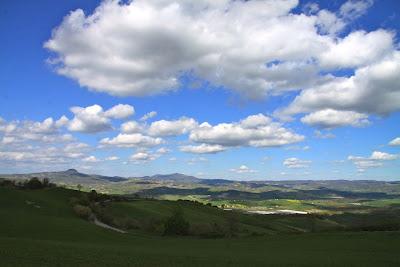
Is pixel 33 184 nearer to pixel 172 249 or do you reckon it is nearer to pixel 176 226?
pixel 176 226

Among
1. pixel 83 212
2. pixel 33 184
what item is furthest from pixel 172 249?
pixel 33 184

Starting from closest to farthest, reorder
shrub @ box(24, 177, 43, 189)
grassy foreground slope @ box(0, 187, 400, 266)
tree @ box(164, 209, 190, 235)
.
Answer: grassy foreground slope @ box(0, 187, 400, 266), tree @ box(164, 209, 190, 235), shrub @ box(24, 177, 43, 189)

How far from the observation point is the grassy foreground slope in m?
45.7

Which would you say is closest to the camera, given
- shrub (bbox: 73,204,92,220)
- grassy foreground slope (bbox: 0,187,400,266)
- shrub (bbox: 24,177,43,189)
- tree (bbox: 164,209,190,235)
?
grassy foreground slope (bbox: 0,187,400,266)

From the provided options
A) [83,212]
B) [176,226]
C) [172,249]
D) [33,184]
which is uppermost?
[33,184]

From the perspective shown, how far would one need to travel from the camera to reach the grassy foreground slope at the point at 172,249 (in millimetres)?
45719

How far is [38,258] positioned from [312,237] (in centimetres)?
5102

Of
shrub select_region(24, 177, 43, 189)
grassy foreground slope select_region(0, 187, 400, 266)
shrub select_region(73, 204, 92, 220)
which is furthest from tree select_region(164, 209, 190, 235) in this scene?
shrub select_region(24, 177, 43, 189)

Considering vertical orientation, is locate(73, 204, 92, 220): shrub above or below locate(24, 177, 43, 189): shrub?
below

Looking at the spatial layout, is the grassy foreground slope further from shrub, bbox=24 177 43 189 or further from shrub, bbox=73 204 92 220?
shrub, bbox=24 177 43 189

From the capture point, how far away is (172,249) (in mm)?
65062

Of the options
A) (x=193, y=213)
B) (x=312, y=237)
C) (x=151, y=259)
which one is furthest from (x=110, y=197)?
(x=151, y=259)

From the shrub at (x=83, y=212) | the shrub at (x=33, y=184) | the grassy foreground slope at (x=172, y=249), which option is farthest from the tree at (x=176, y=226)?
the shrub at (x=33, y=184)

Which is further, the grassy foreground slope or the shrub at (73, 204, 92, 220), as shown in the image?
the shrub at (73, 204, 92, 220)
